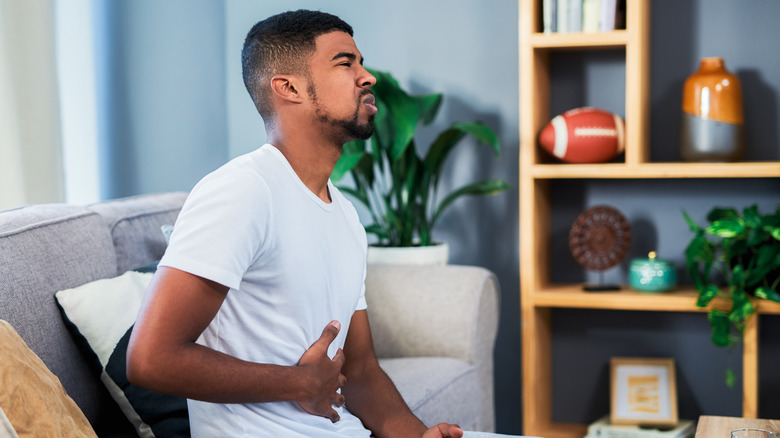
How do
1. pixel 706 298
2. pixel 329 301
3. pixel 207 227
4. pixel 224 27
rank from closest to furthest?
pixel 207 227 → pixel 329 301 → pixel 706 298 → pixel 224 27

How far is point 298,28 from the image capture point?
3.80 ft

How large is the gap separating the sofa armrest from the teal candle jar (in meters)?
0.57

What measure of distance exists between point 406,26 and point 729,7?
41.6 inches

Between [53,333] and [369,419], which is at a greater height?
[53,333]

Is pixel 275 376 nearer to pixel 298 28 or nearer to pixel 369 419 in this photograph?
pixel 369 419

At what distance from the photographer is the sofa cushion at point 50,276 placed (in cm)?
130

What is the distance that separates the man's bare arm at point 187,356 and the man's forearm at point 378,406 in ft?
0.87

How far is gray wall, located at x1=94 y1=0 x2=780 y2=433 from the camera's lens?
2447mm

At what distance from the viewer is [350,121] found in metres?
1.16

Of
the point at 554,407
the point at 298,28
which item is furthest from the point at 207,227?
the point at 554,407

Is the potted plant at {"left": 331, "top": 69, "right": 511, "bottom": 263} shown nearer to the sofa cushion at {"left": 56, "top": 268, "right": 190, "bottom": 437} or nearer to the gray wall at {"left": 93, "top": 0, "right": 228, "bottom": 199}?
the gray wall at {"left": 93, "top": 0, "right": 228, "bottom": 199}

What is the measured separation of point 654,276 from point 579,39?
722mm

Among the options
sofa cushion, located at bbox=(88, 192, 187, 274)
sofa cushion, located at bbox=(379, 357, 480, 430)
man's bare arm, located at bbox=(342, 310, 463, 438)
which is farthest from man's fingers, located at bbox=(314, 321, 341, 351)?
sofa cushion, located at bbox=(88, 192, 187, 274)

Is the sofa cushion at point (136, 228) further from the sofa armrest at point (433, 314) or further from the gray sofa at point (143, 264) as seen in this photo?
the sofa armrest at point (433, 314)
